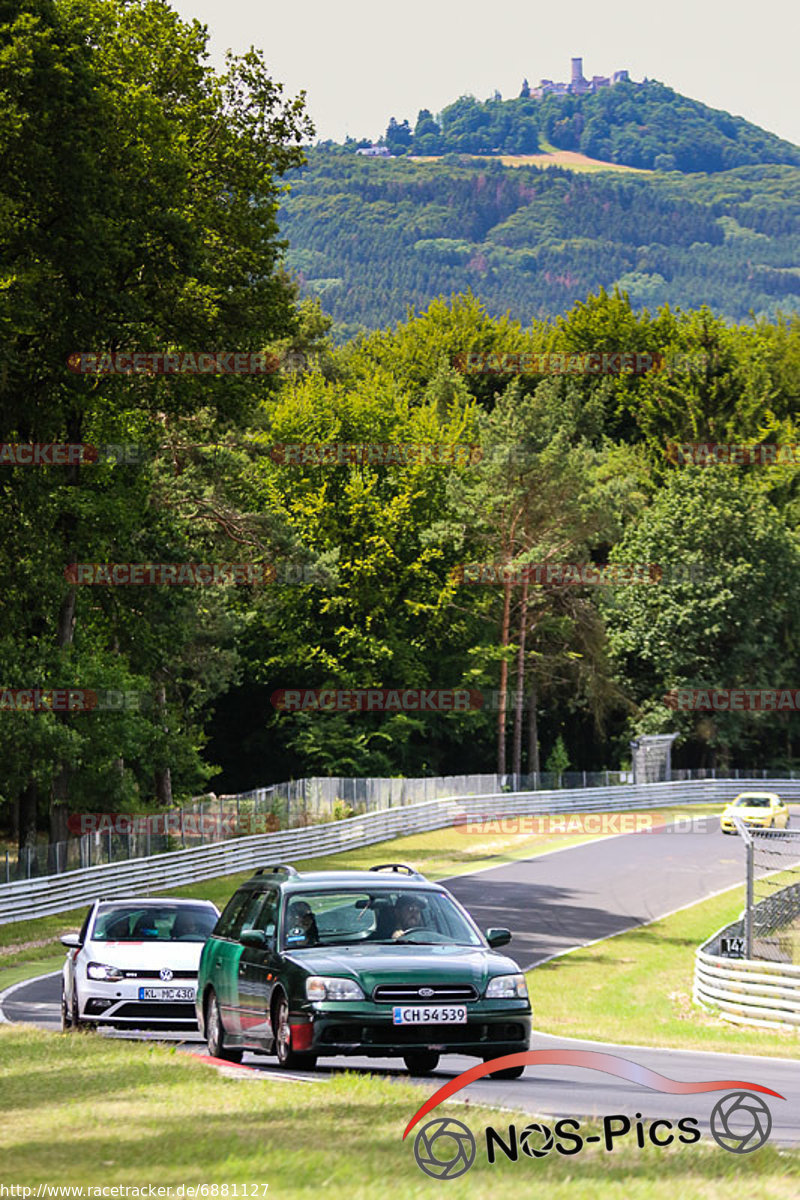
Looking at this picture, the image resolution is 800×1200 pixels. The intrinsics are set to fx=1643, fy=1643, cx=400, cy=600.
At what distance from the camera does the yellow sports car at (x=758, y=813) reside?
52406 mm

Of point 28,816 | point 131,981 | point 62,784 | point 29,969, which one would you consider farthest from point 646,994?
point 28,816

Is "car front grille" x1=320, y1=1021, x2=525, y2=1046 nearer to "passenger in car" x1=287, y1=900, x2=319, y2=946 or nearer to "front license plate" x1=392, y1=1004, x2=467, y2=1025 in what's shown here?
"front license plate" x1=392, y1=1004, x2=467, y2=1025

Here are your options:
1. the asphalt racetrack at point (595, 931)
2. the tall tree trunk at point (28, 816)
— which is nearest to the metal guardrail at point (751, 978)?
the asphalt racetrack at point (595, 931)

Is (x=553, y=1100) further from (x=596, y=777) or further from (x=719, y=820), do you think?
(x=596, y=777)

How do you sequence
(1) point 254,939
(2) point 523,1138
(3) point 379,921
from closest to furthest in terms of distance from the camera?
(2) point 523,1138 < (3) point 379,921 < (1) point 254,939

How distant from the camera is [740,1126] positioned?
9.88m

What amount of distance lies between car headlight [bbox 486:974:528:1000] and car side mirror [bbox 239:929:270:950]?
6.05 feet

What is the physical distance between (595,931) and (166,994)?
1800 cm

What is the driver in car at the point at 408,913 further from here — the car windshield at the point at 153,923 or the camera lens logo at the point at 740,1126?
the car windshield at the point at 153,923

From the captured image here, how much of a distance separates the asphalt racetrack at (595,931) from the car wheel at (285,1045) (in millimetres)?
112

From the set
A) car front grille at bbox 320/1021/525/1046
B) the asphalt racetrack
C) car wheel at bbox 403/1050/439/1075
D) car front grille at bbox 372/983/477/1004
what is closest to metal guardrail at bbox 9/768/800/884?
the asphalt racetrack

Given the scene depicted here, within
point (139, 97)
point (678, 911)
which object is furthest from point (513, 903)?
point (139, 97)

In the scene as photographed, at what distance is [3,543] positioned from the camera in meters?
35.6

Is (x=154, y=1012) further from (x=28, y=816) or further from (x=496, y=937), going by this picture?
(x=28, y=816)
